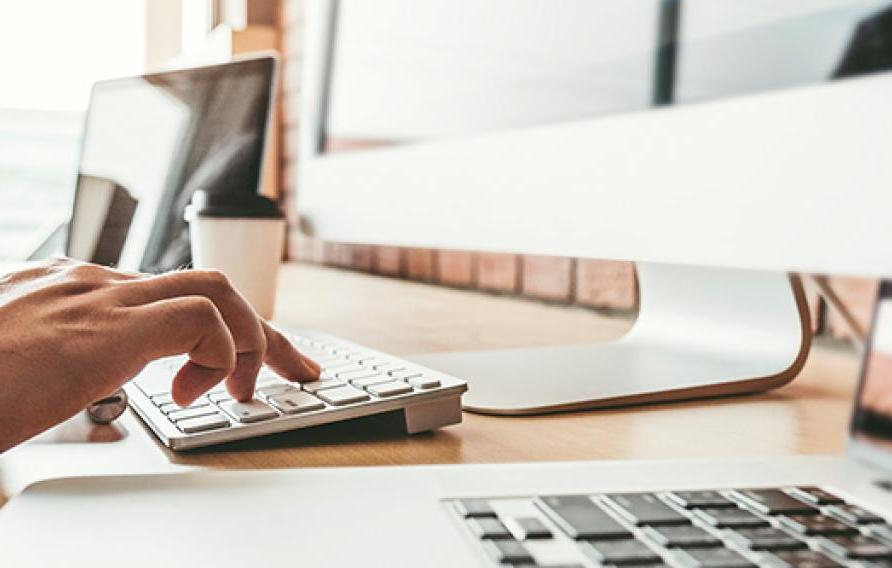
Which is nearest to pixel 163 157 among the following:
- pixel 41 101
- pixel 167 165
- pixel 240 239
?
pixel 167 165

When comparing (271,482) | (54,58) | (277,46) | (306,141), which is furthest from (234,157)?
(54,58)

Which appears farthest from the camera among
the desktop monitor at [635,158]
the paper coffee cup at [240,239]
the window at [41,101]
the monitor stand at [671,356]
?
the window at [41,101]

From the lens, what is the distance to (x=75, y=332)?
434 millimetres

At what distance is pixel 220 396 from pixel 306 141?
0.50m

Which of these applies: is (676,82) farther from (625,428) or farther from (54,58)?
(54,58)

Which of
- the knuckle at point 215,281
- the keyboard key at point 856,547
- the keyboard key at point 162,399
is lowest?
the keyboard key at point 162,399

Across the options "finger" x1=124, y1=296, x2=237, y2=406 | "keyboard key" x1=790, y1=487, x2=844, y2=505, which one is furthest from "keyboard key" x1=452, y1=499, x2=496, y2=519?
"finger" x1=124, y1=296, x2=237, y2=406

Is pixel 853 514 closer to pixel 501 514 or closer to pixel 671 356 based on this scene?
pixel 501 514

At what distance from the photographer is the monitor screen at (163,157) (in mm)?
1064

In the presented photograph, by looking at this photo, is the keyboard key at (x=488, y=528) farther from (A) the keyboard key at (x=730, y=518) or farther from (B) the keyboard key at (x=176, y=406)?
(B) the keyboard key at (x=176, y=406)

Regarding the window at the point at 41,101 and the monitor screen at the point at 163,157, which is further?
the window at the point at 41,101

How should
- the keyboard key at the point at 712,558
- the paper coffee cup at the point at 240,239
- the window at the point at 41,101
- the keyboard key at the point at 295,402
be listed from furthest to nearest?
the window at the point at 41,101 → the paper coffee cup at the point at 240,239 → the keyboard key at the point at 295,402 → the keyboard key at the point at 712,558

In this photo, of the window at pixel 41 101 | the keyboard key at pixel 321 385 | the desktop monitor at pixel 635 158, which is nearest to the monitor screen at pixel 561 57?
the desktop monitor at pixel 635 158

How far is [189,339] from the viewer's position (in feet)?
1.49
